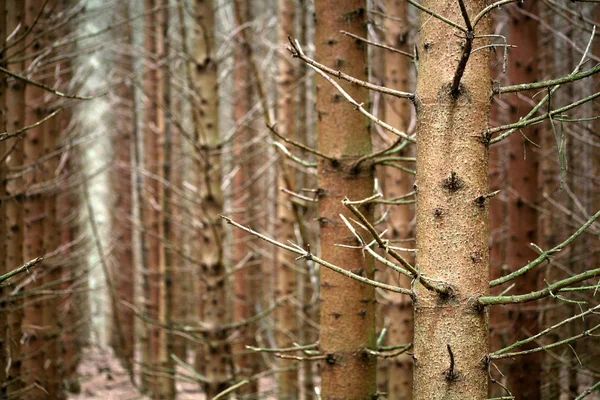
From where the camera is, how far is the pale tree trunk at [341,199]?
10.2ft

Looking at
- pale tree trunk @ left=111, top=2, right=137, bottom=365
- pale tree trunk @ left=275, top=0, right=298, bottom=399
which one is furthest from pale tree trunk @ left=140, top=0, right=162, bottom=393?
pale tree trunk @ left=275, top=0, right=298, bottom=399

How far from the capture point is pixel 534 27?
281 inches

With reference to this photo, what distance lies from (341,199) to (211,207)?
10.7ft

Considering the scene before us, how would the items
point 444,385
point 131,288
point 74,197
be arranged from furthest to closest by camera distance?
point 131,288, point 74,197, point 444,385

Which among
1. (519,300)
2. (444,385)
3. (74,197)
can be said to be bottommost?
(444,385)

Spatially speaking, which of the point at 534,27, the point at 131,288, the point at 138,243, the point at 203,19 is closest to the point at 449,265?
the point at 203,19

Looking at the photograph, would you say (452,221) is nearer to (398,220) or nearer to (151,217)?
(398,220)

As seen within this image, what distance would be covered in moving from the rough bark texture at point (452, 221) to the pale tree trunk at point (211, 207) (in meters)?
3.96

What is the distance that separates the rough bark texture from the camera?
2051mm

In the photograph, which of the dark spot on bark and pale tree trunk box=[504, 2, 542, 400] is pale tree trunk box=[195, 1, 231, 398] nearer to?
pale tree trunk box=[504, 2, 542, 400]

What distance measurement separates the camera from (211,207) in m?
6.18

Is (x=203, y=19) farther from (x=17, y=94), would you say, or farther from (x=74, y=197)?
(x=74, y=197)

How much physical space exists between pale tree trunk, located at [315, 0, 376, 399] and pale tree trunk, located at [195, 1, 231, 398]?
9.40 feet

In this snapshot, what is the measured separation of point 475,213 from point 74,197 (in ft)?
47.8
